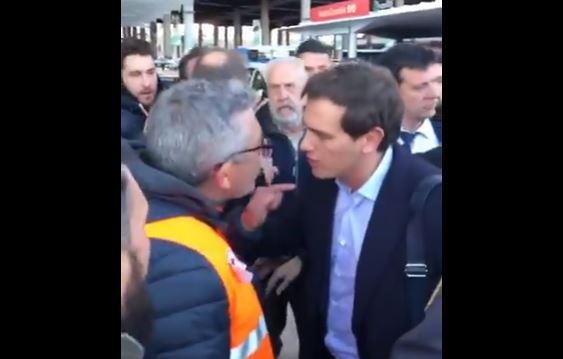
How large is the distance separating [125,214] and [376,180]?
0.57 meters

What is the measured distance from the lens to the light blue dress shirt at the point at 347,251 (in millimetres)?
1624

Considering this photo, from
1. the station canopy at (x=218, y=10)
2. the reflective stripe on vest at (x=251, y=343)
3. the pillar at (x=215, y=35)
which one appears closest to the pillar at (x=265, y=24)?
the station canopy at (x=218, y=10)

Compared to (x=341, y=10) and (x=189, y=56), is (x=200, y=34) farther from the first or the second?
(x=341, y=10)

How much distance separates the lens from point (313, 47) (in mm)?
1613

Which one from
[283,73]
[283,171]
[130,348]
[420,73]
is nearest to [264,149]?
[283,171]

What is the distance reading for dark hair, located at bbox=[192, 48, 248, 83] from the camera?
1591 mm

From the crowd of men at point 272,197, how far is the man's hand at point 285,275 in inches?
0.8

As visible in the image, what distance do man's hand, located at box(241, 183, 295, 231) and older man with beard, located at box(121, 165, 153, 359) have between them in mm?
248

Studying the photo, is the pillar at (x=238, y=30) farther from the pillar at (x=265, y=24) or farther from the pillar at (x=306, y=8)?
the pillar at (x=306, y=8)

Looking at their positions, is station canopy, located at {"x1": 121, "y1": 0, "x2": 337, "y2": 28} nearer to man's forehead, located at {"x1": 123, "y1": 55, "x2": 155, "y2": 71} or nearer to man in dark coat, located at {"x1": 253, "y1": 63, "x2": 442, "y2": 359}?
man's forehead, located at {"x1": 123, "y1": 55, "x2": 155, "y2": 71}

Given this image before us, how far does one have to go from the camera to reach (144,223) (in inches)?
59.1

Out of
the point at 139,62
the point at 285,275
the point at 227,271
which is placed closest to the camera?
the point at 227,271
